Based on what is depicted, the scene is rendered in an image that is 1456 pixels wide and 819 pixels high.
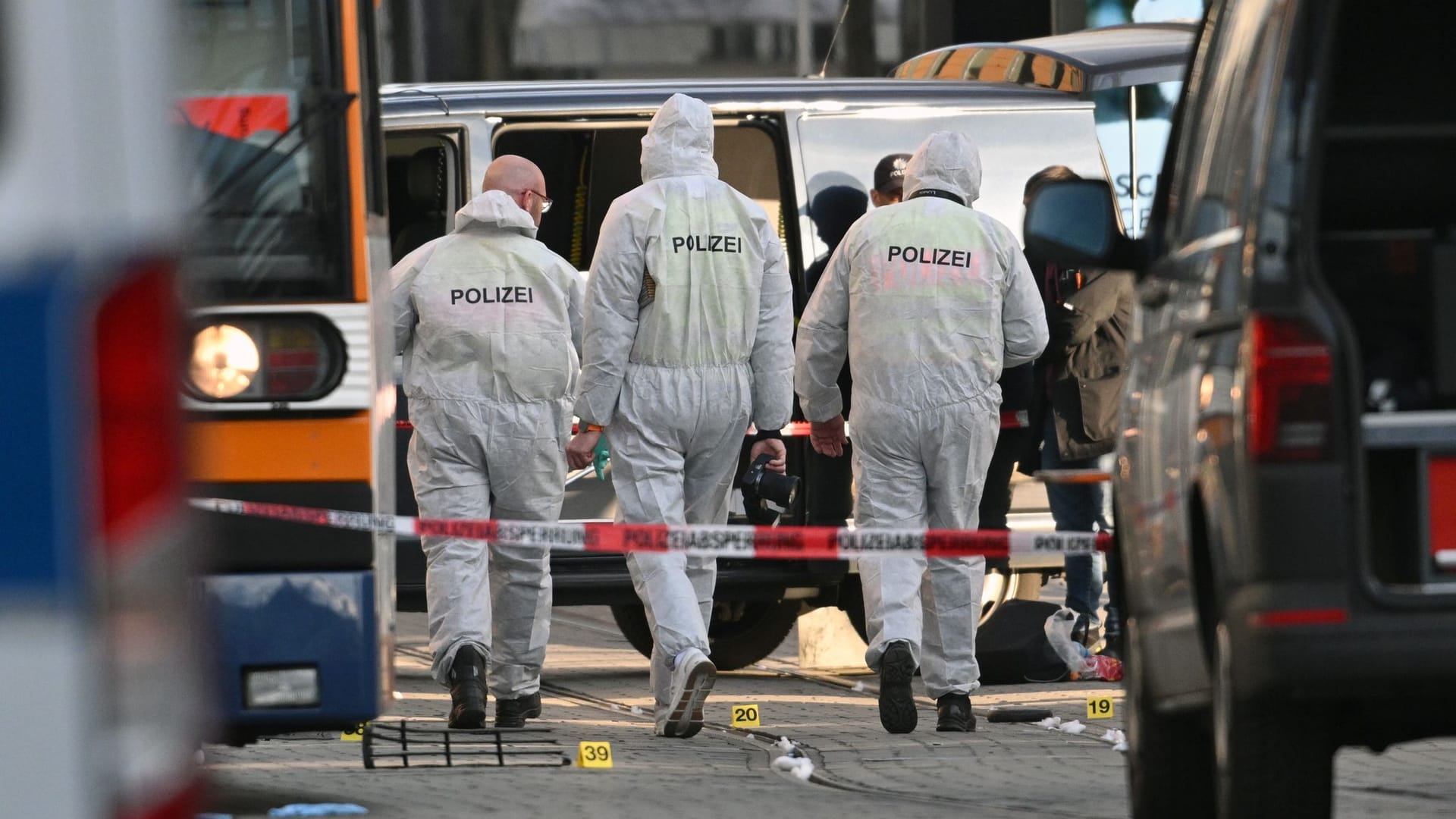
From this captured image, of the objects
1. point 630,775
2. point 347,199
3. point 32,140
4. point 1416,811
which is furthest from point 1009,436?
point 32,140

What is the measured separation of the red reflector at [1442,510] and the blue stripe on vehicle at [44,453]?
237cm

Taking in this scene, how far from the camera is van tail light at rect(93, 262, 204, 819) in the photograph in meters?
2.42

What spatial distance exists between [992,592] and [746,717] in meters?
2.25

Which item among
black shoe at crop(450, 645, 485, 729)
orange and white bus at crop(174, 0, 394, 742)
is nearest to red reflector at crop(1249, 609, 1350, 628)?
orange and white bus at crop(174, 0, 394, 742)

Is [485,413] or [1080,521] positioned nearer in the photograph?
[485,413]

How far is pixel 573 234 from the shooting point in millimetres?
11203

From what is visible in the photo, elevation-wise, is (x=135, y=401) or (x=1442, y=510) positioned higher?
(x=135, y=401)

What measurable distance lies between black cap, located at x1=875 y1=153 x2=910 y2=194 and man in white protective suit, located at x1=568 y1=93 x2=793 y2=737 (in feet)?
3.74

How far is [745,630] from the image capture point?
11000 millimetres

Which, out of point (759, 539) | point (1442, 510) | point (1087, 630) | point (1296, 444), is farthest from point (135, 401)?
point (1087, 630)

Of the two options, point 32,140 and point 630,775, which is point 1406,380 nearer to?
point 32,140

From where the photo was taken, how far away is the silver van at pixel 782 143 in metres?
10.1

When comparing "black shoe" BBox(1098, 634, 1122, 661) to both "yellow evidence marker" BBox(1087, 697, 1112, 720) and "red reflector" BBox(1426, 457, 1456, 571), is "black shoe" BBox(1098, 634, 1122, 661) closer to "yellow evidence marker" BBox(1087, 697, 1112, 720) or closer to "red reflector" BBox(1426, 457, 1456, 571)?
"yellow evidence marker" BBox(1087, 697, 1112, 720)

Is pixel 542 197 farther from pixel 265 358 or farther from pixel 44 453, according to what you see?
pixel 44 453
